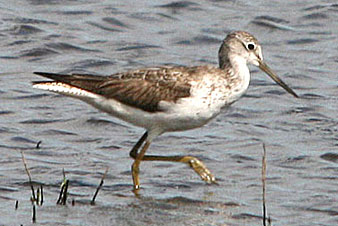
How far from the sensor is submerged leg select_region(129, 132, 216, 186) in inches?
442

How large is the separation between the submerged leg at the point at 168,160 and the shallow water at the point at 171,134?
5.0 inches

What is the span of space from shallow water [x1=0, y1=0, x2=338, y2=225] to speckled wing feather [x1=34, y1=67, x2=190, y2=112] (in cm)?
87

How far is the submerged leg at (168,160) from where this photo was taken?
11.2 meters

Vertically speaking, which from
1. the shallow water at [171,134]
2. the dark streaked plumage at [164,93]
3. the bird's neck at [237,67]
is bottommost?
the shallow water at [171,134]

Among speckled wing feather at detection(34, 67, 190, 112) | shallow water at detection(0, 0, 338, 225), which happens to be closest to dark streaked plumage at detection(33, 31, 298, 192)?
speckled wing feather at detection(34, 67, 190, 112)

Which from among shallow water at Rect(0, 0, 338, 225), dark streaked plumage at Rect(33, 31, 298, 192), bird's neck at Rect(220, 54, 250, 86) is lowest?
shallow water at Rect(0, 0, 338, 225)

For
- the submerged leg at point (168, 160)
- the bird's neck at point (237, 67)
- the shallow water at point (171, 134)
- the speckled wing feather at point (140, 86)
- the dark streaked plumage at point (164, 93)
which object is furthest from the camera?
the bird's neck at point (237, 67)

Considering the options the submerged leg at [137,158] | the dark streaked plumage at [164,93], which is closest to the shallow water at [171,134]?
the submerged leg at [137,158]

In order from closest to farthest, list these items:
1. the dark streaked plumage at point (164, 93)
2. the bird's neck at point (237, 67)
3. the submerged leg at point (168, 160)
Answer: the dark streaked plumage at point (164, 93) < the submerged leg at point (168, 160) < the bird's neck at point (237, 67)

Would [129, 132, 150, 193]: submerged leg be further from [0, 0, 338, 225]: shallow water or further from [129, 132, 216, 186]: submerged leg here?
[0, 0, 338, 225]: shallow water

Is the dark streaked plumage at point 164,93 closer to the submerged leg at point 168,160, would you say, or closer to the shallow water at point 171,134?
the submerged leg at point 168,160

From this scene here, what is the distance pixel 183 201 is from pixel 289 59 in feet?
21.6

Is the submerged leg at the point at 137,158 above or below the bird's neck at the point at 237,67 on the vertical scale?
below

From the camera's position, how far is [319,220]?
10031mm
